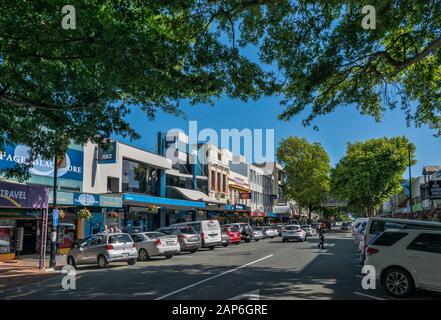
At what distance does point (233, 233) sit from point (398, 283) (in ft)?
83.6

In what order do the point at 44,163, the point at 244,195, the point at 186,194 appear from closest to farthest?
the point at 44,163, the point at 186,194, the point at 244,195

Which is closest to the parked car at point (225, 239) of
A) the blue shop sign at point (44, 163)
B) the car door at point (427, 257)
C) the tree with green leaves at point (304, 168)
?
the blue shop sign at point (44, 163)

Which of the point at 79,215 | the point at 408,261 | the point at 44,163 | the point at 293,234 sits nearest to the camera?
the point at 408,261

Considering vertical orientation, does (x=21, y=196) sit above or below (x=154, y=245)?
above

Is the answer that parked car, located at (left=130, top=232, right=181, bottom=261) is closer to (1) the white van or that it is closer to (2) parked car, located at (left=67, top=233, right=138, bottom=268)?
(2) parked car, located at (left=67, top=233, right=138, bottom=268)

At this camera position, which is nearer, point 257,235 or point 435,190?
point 435,190

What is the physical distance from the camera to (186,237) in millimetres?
26688

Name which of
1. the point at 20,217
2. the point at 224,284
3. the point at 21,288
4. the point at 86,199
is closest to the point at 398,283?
the point at 224,284

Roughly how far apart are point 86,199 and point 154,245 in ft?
16.2

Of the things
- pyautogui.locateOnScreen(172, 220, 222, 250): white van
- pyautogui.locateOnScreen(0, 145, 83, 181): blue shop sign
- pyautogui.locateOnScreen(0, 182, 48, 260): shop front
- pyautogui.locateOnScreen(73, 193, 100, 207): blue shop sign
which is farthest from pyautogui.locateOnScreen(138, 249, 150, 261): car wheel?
pyautogui.locateOnScreen(0, 145, 83, 181): blue shop sign

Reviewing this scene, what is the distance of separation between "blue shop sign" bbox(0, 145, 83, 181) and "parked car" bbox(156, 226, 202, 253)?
6440 millimetres

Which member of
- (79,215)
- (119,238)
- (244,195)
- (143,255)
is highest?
(244,195)

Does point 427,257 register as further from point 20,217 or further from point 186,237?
point 20,217

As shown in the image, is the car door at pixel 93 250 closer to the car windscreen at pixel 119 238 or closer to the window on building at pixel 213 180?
the car windscreen at pixel 119 238
